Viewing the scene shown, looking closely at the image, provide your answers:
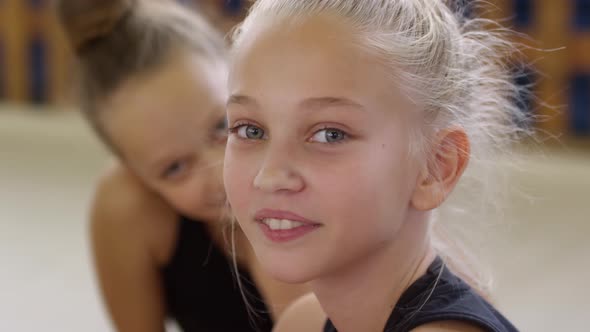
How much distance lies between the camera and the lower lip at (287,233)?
799mm

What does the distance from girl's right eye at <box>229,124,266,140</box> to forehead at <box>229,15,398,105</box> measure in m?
0.03

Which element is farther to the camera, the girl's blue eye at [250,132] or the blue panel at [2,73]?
the blue panel at [2,73]

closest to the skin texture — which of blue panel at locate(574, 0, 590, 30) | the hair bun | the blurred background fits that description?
the hair bun

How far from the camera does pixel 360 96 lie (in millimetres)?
794

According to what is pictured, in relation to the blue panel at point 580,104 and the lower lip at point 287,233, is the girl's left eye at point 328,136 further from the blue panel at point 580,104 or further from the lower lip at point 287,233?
the blue panel at point 580,104

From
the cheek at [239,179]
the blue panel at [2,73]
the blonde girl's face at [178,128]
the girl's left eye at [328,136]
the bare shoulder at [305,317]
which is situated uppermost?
the girl's left eye at [328,136]

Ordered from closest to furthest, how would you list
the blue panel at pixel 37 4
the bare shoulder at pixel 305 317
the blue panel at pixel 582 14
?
the bare shoulder at pixel 305 317
the blue panel at pixel 582 14
the blue panel at pixel 37 4

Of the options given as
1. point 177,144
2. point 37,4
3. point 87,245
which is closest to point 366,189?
point 177,144

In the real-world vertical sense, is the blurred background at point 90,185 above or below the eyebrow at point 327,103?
below

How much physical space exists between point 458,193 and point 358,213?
28 centimetres

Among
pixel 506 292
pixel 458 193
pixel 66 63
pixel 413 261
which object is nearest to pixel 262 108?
pixel 413 261

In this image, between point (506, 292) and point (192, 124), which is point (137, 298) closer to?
point (192, 124)

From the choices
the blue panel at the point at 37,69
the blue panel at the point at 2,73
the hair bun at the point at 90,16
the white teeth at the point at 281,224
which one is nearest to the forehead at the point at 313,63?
the white teeth at the point at 281,224

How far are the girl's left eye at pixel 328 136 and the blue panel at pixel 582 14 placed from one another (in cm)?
234
